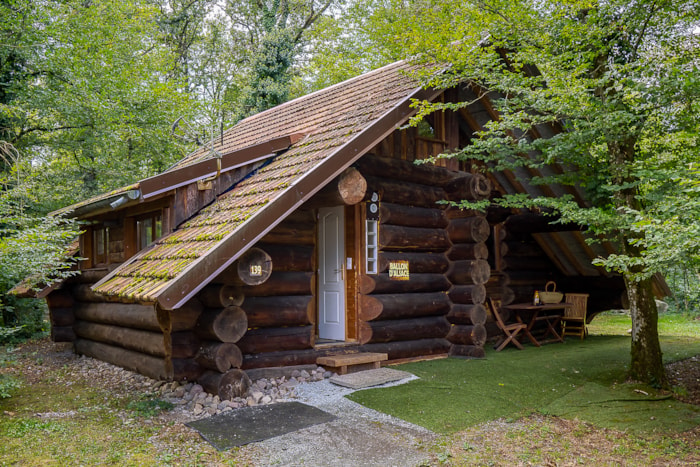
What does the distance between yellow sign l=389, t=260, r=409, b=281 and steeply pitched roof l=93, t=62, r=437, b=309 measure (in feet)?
7.33

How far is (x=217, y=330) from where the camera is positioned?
611cm

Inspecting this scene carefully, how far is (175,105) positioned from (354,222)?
9344 millimetres

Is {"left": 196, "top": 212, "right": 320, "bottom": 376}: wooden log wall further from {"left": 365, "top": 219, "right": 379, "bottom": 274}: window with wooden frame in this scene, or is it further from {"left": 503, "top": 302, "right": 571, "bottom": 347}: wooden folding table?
{"left": 503, "top": 302, "right": 571, "bottom": 347}: wooden folding table

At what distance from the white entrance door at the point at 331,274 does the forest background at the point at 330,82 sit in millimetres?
2455

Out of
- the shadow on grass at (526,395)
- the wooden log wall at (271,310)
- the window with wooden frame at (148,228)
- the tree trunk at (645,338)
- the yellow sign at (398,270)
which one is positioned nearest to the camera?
Result: the shadow on grass at (526,395)

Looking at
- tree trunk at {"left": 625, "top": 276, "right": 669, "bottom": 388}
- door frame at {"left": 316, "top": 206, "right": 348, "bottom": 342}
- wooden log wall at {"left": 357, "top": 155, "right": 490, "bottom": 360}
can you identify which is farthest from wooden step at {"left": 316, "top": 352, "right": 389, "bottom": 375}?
tree trunk at {"left": 625, "top": 276, "right": 669, "bottom": 388}

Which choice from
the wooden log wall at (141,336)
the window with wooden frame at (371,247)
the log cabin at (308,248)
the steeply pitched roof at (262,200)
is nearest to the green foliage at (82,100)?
the wooden log wall at (141,336)

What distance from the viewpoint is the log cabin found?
239 inches

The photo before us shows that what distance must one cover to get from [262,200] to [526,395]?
408 cm

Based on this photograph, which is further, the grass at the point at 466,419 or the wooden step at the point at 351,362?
the wooden step at the point at 351,362

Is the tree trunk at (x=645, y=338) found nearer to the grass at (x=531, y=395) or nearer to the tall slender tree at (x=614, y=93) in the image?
the tall slender tree at (x=614, y=93)

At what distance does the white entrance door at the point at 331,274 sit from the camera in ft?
28.0

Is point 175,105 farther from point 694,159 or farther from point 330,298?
point 694,159

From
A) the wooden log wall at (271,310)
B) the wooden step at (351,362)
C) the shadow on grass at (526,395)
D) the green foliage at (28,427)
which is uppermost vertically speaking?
the wooden log wall at (271,310)
